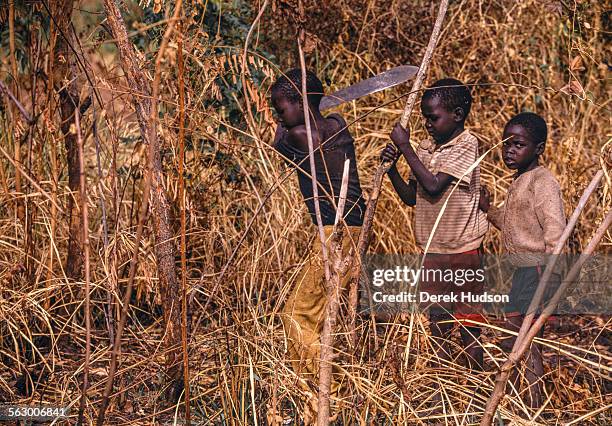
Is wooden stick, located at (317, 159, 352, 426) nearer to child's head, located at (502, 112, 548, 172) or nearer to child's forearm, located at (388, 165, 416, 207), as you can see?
child's forearm, located at (388, 165, 416, 207)

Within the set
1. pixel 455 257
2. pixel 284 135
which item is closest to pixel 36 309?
pixel 284 135

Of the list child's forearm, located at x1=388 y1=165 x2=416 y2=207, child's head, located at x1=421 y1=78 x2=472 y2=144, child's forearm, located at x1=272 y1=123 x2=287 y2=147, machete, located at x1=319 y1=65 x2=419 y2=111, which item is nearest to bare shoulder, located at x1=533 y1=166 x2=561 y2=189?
child's head, located at x1=421 y1=78 x2=472 y2=144

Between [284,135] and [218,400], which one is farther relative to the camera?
[284,135]

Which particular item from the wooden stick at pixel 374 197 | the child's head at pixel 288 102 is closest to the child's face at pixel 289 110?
the child's head at pixel 288 102

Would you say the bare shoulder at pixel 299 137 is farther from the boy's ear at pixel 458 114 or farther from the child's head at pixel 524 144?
the child's head at pixel 524 144

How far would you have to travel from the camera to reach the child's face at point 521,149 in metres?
3.67

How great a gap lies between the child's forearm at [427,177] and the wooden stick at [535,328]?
1.28 metres

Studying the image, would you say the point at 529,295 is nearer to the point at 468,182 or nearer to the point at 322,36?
the point at 468,182

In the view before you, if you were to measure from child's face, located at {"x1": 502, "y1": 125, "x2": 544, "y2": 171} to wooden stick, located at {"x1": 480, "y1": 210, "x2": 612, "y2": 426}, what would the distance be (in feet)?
4.85

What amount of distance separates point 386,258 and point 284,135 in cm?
138

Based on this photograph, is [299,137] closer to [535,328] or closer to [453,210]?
[453,210]

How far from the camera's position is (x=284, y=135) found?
3.83 m

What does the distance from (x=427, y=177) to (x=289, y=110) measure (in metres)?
0.64

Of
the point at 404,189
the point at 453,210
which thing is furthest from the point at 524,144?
the point at 404,189
